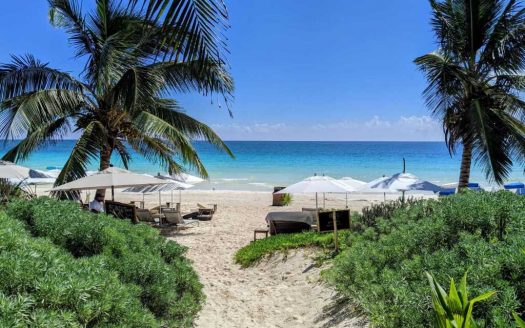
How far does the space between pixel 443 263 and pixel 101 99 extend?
1049 centimetres

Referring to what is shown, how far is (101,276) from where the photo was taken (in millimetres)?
2846

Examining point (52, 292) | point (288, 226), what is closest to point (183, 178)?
point (288, 226)

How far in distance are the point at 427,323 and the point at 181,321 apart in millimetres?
2456

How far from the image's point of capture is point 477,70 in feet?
37.1

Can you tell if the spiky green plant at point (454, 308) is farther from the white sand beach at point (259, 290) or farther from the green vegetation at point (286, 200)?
the green vegetation at point (286, 200)

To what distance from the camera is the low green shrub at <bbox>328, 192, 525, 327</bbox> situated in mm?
2910

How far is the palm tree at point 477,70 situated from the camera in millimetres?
10578

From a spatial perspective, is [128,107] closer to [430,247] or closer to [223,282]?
[223,282]

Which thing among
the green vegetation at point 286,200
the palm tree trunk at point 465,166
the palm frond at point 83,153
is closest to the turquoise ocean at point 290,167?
the green vegetation at point 286,200

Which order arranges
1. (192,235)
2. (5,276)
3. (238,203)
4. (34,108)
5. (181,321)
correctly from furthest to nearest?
1. (238,203)
2. (192,235)
3. (34,108)
4. (181,321)
5. (5,276)

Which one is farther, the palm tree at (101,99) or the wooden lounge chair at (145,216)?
the wooden lounge chair at (145,216)

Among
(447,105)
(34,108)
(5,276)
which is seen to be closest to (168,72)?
(34,108)

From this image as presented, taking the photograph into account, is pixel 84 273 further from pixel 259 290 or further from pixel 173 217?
pixel 173 217

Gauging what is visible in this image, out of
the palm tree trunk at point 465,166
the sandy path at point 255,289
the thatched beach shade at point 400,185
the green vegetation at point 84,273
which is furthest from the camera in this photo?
the thatched beach shade at point 400,185
